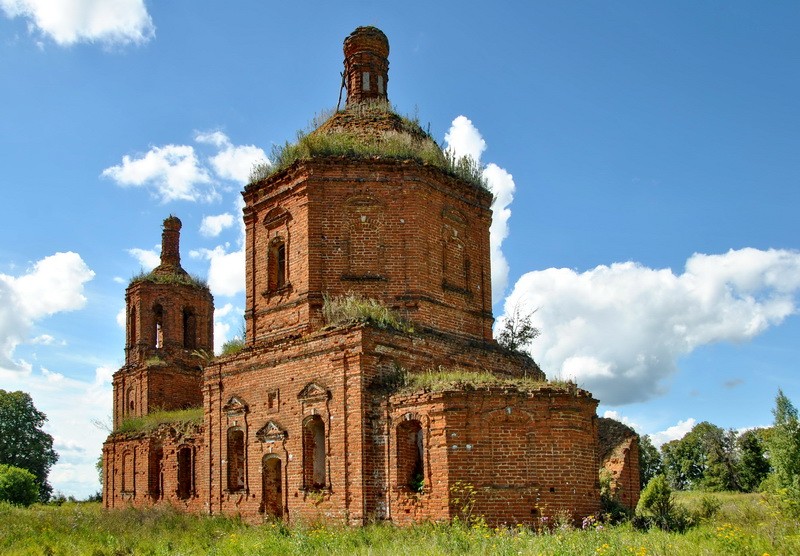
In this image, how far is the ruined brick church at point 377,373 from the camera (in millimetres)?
12742

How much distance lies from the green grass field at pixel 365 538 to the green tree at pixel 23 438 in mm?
29192

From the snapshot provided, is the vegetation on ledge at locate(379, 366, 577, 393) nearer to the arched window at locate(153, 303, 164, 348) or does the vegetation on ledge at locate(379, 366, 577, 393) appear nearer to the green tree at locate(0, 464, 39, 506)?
the arched window at locate(153, 303, 164, 348)

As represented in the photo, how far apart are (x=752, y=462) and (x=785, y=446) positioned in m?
25.1

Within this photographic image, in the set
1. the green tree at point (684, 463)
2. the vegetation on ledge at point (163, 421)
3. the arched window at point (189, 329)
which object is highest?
the arched window at point (189, 329)

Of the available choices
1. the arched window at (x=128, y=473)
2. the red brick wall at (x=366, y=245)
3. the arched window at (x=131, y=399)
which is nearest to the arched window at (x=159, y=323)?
the arched window at (x=131, y=399)

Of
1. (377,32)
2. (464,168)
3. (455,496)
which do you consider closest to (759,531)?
(455,496)

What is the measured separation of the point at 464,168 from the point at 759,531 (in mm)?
9292

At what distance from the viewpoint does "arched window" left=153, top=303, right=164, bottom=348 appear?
1120 inches

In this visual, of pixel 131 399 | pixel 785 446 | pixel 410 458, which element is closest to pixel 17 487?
pixel 131 399

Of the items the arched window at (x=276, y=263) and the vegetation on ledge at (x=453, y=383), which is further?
the arched window at (x=276, y=263)

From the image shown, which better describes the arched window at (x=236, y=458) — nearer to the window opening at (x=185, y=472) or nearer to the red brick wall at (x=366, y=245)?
the red brick wall at (x=366, y=245)

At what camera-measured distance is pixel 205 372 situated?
55.8 feet

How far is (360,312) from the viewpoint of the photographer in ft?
47.4

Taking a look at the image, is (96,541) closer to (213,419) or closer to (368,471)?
→ (213,419)
